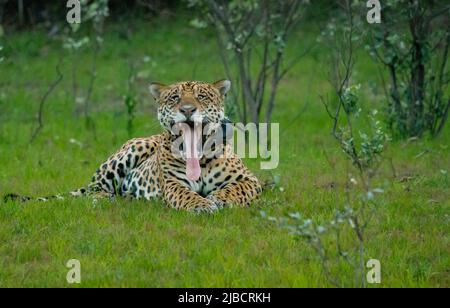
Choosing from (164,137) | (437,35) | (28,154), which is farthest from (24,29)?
(164,137)

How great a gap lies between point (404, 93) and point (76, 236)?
8086 millimetres

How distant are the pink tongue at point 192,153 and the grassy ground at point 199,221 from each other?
0.60m

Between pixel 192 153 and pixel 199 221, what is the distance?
1.27m

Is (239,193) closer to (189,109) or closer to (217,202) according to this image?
(217,202)

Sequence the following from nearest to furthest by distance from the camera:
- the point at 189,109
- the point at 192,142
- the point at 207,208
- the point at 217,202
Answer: the point at 207,208 → the point at 217,202 → the point at 189,109 → the point at 192,142

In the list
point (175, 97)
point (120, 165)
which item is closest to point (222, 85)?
point (175, 97)

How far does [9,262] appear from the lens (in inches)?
331

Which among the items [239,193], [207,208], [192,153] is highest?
[192,153]

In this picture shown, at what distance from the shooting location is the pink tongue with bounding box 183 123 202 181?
10.5 meters

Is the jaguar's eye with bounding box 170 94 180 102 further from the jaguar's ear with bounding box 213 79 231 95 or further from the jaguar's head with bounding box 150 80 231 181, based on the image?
the jaguar's ear with bounding box 213 79 231 95

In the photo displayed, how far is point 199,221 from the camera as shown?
31.4 ft

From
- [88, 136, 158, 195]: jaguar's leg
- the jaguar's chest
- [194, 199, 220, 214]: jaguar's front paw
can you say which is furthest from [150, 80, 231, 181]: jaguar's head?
[88, 136, 158, 195]: jaguar's leg

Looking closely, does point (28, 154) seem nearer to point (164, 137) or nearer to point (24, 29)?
point (164, 137)

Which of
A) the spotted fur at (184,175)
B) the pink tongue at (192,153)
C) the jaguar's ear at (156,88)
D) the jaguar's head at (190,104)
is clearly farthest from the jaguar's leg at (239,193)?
the jaguar's ear at (156,88)
